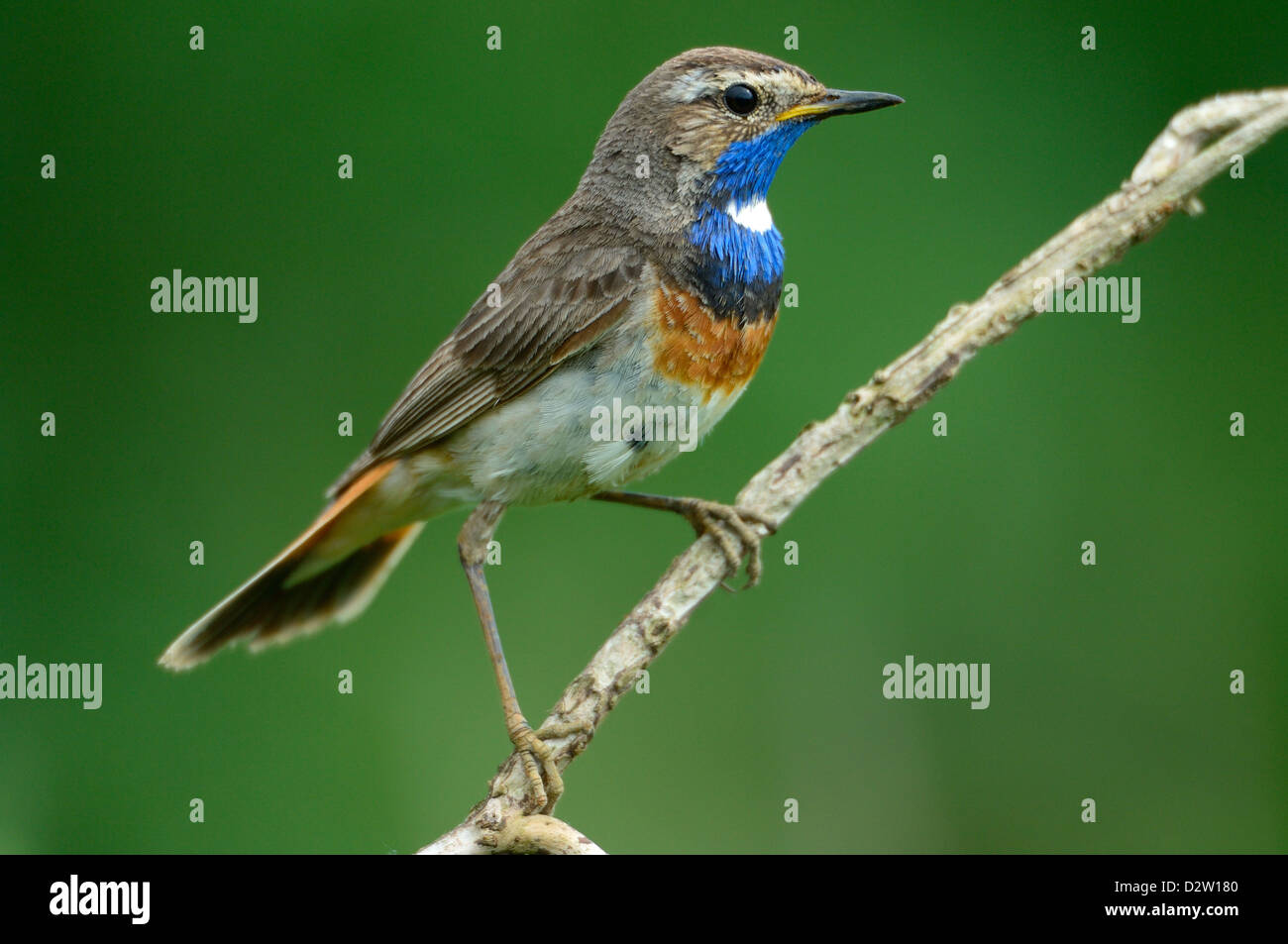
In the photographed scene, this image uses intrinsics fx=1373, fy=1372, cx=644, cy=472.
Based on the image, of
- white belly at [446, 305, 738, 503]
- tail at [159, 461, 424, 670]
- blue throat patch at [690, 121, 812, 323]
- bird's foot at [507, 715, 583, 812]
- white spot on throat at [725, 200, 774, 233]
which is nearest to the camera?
bird's foot at [507, 715, 583, 812]

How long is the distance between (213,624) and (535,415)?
136 centimetres

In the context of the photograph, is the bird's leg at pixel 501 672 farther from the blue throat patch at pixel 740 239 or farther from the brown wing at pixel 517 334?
the blue throat patch at pixel 740 239

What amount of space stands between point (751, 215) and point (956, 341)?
3.02ft

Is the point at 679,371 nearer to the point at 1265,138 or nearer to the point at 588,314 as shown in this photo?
the point at 588,314

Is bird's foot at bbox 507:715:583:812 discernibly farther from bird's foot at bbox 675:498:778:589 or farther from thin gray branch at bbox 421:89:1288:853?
bird's foot at bbox 675:498:778:589

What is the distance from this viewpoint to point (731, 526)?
181 inches

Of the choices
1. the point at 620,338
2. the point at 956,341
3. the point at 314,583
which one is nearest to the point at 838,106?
the point at 956,341

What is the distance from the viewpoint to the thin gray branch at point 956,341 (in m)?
3.91

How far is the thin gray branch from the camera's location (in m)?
3.91

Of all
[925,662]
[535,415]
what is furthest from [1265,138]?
[925,662]

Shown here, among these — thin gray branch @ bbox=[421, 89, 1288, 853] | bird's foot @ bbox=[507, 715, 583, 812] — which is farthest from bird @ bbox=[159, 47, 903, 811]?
thin gray branch @ bbox=[421, 89, 1288, 853]

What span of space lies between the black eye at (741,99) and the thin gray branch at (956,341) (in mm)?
1024

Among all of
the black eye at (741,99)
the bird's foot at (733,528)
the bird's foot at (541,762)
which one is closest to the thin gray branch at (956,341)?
the bird's foot at (541,762)

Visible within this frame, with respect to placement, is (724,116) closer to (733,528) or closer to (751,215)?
(751,215)
